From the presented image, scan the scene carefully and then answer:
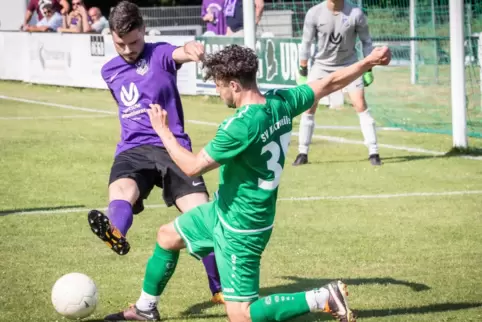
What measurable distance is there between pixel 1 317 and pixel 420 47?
60.2 ft

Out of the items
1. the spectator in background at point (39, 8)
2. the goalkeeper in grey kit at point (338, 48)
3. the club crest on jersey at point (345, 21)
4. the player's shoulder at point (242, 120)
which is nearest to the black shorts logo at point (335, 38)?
the goalkeeper in grey kit at point (338, 48)

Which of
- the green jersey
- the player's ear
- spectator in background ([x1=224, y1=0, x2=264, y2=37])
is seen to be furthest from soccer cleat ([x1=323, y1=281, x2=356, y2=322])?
spectator in background ([x1=224, y1=0, x2=264, y2=37])

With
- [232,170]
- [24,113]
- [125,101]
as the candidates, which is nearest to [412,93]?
[24,113]

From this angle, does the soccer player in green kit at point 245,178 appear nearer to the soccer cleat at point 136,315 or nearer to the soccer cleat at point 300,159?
the soccer cleat at point 136,315

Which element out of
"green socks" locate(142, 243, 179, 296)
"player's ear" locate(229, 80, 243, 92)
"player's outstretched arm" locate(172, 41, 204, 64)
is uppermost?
"player's outstretched arm" locate(172, 41, 204, 64)

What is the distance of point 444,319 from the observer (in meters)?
6.71

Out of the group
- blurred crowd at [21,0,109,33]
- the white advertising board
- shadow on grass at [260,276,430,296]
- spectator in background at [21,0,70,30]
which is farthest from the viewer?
spectator in background at [21,0,70,30]

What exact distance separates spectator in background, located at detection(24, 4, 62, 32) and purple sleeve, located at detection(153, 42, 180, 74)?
20.4 metres

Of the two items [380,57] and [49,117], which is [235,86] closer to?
[380,57]

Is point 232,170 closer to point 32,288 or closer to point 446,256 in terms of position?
point 32,288

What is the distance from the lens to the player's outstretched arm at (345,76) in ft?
21.7

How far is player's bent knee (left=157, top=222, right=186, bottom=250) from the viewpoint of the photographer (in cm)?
650

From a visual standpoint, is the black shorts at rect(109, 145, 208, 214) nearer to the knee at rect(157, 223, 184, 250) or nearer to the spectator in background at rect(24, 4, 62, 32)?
the knee at rect(157, 223, 184, 250)

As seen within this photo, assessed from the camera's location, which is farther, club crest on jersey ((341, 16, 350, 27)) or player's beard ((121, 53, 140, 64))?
club crest on jersey ((341, 16, 350, 27))
